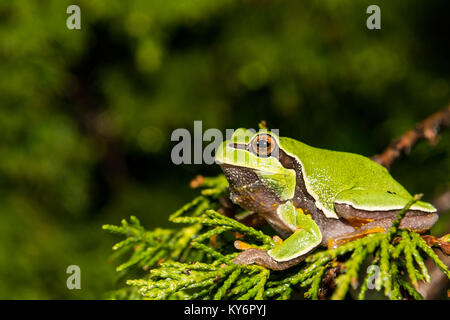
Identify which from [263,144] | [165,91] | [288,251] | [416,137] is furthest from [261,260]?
[165,91]

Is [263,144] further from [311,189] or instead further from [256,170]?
[311,189]

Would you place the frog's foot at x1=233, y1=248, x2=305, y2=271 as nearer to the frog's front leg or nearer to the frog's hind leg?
the frog's front leg

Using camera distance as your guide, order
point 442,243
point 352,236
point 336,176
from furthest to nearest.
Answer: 1. point 336,176
2. point 352,236
3. point 442,243

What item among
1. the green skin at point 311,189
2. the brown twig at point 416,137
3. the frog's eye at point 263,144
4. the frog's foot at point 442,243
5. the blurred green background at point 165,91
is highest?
the blurred green background at point 165,91

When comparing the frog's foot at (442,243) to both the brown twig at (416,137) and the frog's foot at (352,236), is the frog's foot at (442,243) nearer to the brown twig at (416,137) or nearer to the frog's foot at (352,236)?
the frog's foot at (352,236)

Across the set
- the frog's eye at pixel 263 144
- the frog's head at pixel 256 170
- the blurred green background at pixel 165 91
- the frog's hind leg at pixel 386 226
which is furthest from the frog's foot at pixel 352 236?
the blurred green background at pixel 165 91
